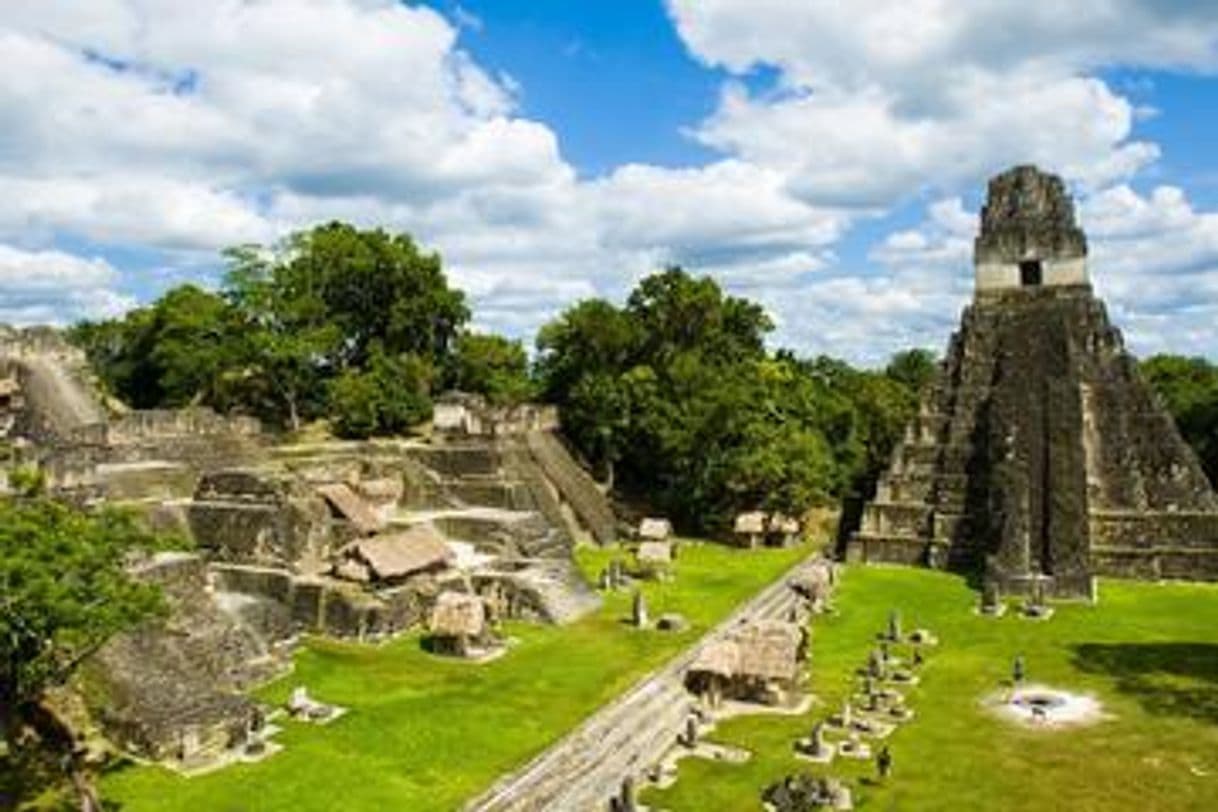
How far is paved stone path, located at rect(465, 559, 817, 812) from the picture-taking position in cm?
2059

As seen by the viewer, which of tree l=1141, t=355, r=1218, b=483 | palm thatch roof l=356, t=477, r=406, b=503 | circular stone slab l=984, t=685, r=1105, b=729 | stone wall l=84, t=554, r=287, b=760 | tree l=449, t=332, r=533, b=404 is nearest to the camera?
stone wall l=84, t=554, r=287, b=760

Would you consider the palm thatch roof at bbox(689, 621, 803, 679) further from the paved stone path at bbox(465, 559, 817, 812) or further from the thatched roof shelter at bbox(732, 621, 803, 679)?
the paved stone path at bbox(465, 559, 817, 812)

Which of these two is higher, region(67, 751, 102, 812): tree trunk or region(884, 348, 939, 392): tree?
region(884, 348, 939, 392): tree

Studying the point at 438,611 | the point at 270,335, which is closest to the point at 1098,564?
the point at 438,611

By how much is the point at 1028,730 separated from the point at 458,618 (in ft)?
45.2

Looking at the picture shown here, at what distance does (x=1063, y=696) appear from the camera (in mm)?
26312

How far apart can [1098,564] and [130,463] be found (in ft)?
108

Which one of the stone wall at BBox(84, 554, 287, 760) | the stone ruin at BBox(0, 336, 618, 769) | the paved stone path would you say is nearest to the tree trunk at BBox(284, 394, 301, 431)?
the stone ruin at BBox(0, 336, 618, 769)

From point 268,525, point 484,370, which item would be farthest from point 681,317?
point 268,525

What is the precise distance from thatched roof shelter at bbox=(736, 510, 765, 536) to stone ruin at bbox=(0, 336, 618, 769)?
572cm

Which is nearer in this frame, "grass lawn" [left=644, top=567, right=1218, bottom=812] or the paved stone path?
the paved stone path

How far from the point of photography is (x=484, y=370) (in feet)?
198

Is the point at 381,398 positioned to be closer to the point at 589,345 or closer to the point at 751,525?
the point at 589,345

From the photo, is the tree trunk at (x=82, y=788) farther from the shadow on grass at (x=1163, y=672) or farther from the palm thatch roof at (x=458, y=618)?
the shadow on grass at (x=1163, y=672)
